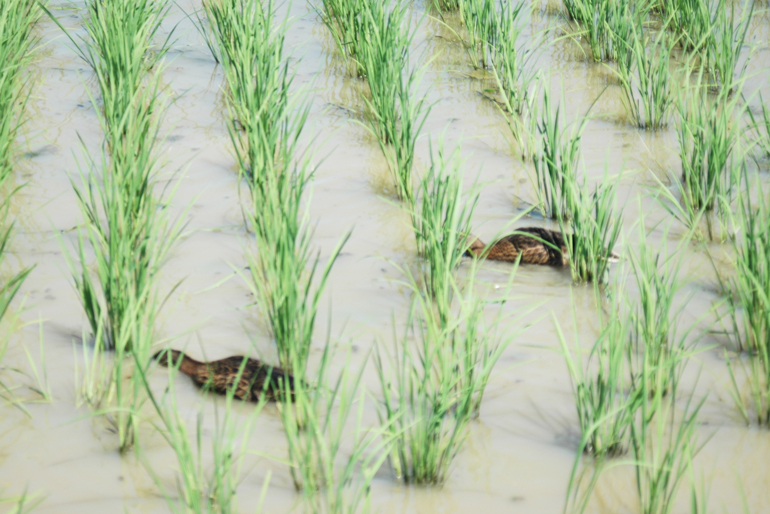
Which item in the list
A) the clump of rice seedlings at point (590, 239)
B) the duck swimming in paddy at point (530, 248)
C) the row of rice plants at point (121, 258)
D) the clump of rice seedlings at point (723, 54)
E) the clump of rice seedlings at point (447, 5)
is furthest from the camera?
the clump of rice seedlings at point (447, 5)

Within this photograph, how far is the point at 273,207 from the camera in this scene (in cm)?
185

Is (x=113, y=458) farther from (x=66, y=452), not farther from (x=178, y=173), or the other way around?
(x=178, y=173)

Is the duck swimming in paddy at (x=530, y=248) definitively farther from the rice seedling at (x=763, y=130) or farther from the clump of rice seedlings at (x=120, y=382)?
the clump of rice seedlings at (x=120, y=382)

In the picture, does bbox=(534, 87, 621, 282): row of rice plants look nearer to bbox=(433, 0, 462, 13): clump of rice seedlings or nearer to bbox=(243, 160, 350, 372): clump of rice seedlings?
bbox=(243, 160, 350, 372): clump of rice seedlings

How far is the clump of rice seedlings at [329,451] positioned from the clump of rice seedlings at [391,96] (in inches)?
35.4

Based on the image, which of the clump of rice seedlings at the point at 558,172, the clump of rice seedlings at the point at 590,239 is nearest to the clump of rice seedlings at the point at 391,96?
the clump of rice seedlings at the point at 558,172

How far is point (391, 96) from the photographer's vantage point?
2521 mm

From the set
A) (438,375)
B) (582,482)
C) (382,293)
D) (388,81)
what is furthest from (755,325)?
(388,81)

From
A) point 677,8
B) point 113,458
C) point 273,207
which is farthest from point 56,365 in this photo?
point 677,8

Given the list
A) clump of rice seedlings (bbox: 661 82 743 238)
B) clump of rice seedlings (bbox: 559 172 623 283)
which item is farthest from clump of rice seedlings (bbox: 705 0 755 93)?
clump of rice seedlings (bbox: 559 172 623 283)

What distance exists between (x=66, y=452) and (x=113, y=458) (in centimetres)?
11

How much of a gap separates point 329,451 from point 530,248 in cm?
95

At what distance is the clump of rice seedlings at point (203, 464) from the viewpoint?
1194 millimetres

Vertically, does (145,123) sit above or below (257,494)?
above
